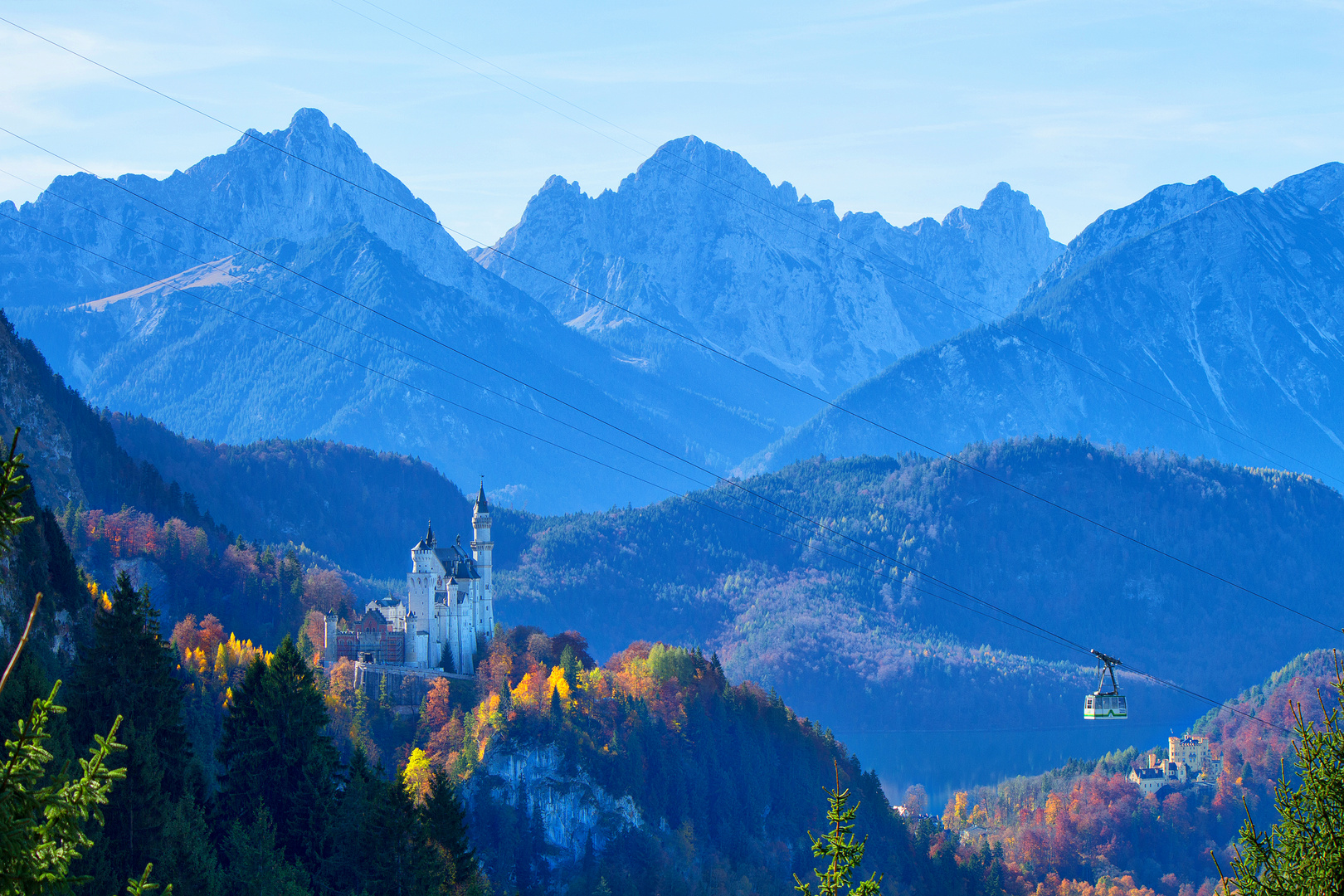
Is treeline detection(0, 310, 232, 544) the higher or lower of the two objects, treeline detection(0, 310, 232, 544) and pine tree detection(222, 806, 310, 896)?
the higher

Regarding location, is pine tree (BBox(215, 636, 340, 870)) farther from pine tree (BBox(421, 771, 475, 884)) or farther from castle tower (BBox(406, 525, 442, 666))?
castle tower (BBox(406, 525, 442, 666))

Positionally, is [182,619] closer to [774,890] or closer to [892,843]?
[774,890]

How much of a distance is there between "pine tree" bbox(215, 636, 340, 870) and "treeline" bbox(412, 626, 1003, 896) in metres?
56.2

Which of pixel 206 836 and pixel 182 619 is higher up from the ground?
pixel 182 619

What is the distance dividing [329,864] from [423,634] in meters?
78.7

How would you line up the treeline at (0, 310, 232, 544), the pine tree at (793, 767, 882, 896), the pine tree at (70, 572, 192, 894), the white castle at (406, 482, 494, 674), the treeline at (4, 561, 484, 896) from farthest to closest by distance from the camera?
the treeline at (0, 310, 232, 544)
the white castle at (406, 482, 494, 674)
the pine tree at (70, 572, 192, 894)
the treeline at (4, 561, 484, 896)
the pine tree at (793, 767, 882, 896)

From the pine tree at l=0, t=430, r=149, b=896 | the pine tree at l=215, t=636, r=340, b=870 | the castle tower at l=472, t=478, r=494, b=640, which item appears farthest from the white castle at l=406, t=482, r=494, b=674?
the pine tree at l=0, t=430, r=149, b=896

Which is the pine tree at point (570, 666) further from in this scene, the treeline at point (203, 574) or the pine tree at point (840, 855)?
the pine tree at point (840, 855)

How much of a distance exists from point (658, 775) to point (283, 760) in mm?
98522

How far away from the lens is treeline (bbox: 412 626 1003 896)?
457ft

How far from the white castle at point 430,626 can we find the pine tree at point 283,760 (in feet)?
225

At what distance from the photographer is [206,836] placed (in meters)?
60.1

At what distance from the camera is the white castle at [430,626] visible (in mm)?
139500

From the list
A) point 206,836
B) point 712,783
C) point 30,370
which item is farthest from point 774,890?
point 206,836
